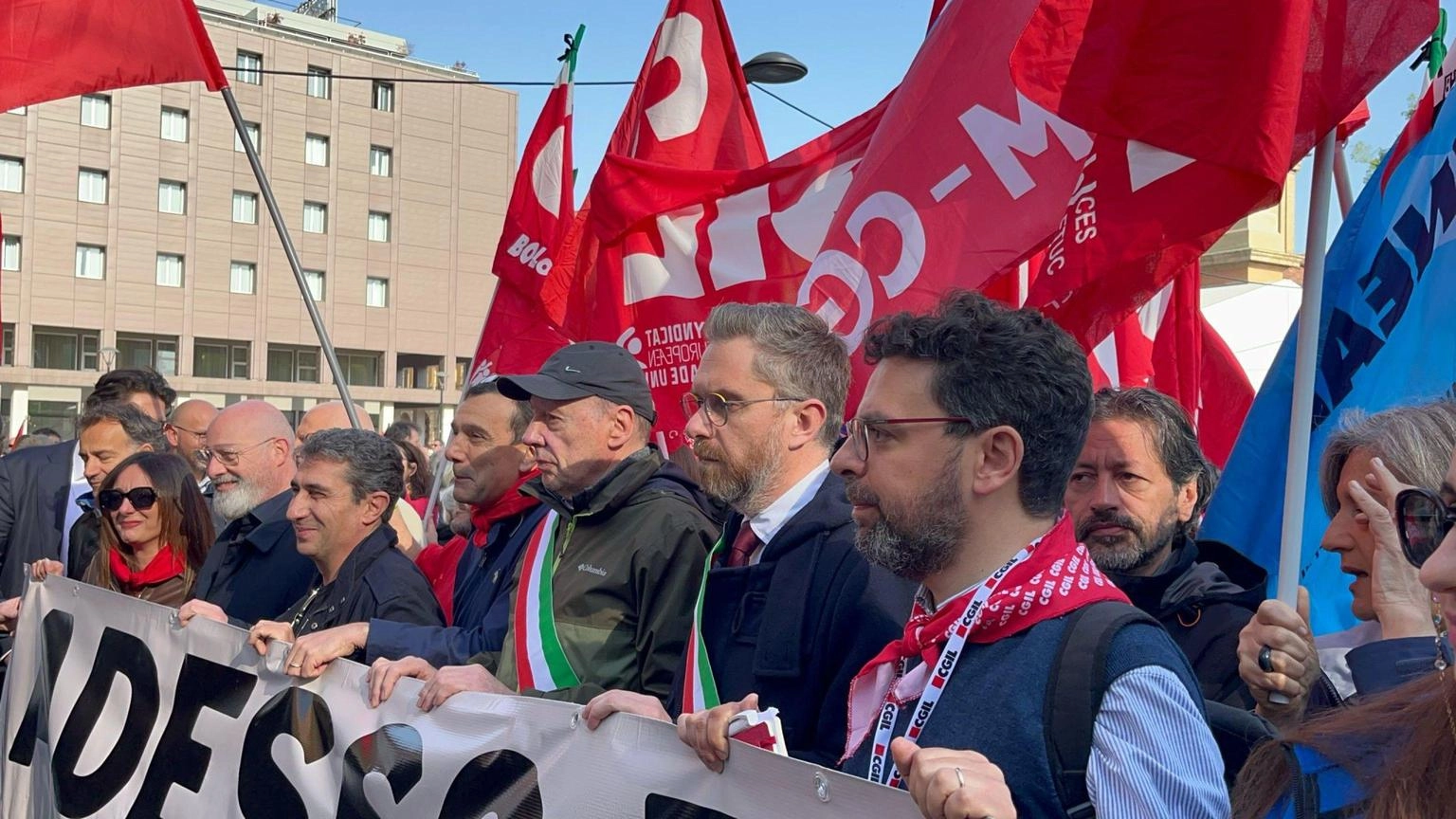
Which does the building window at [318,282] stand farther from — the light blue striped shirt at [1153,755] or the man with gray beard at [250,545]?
the light blue striped shirt at [1153,755]

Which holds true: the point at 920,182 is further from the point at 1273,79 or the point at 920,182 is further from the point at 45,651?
the point at 45,651

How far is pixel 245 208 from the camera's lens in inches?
1923

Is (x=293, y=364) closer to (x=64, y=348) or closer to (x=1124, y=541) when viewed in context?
(x=64, y=348)

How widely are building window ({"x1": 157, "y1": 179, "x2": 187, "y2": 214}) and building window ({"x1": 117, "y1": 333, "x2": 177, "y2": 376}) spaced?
4384mm

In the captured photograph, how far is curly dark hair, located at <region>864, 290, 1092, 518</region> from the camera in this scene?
86.3 inches

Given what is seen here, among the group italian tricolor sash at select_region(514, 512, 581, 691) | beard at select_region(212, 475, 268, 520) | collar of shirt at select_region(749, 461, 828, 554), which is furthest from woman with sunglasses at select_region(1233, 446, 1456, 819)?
beard at select_region(212, 475, 268, 520)

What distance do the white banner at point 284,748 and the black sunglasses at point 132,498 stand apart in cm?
66

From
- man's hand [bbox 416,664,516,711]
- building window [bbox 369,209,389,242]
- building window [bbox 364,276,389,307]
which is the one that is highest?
building window [bbox 369,209,389,242]

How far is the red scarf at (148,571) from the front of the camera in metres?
5.00

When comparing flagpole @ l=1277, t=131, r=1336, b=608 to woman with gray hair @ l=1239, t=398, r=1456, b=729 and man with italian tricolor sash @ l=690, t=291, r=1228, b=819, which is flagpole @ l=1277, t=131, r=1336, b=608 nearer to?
woman with gray hair @ l=1239, t=398, r=1456, b=729

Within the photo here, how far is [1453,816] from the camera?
58.2 inches

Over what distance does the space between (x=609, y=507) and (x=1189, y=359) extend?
2.96m

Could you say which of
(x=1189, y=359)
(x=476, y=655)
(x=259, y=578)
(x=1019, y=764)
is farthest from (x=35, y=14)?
(x=1019, y=764)

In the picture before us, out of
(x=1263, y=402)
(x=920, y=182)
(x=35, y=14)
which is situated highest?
(x=35, y=14)
